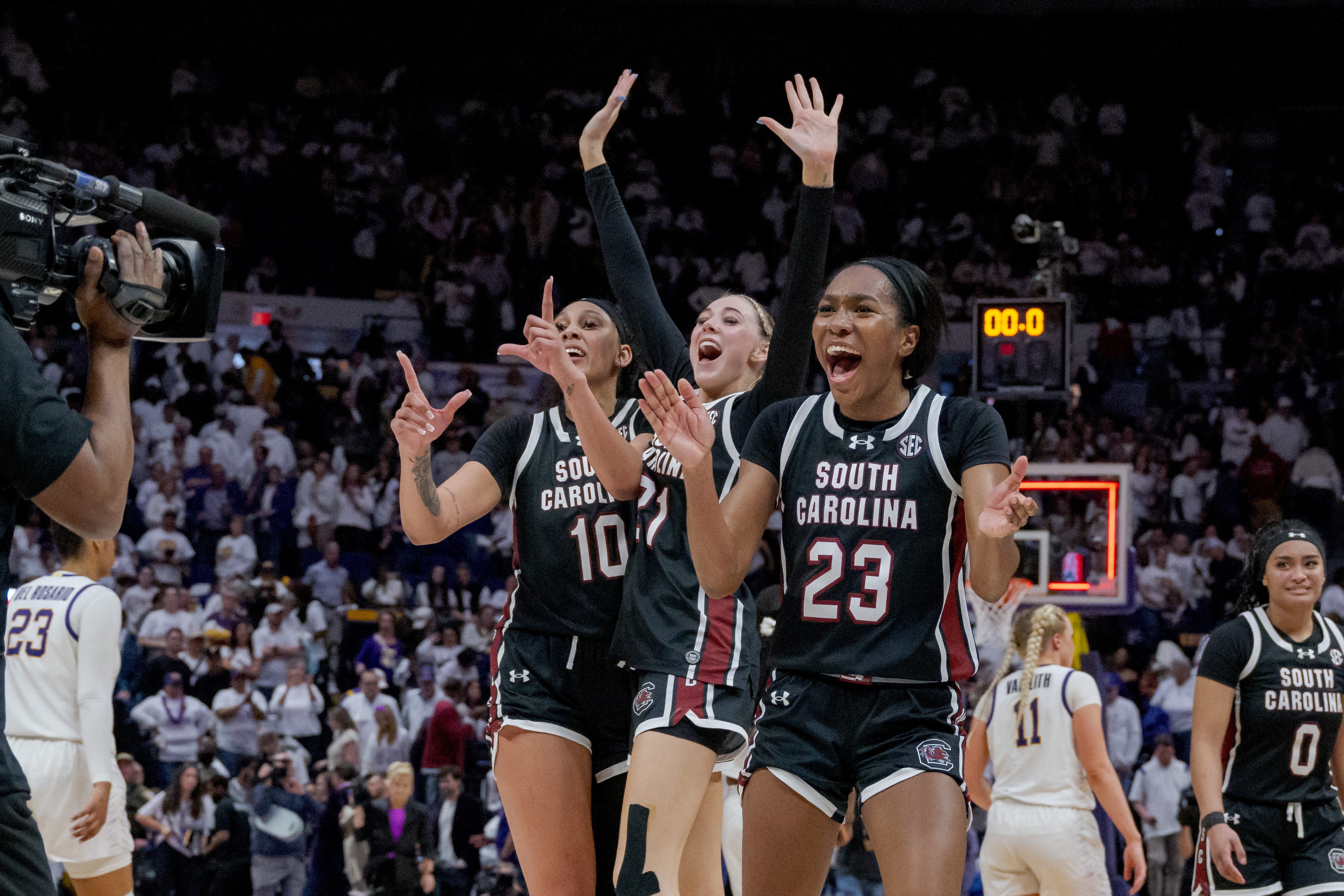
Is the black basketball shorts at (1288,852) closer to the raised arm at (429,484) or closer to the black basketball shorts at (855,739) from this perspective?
the black basketball shorts at (855,739)

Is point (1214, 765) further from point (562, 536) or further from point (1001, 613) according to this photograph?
point (1001, 613)

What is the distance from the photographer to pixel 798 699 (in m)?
3.53

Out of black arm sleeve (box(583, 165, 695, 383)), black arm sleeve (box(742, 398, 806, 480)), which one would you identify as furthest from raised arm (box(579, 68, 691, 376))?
black arm sleeve (box(742, 398, 806, 480))

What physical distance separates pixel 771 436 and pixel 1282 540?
3046mm

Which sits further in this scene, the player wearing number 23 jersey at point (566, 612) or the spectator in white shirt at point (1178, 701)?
the spectator in white shirt at point (1178, 701)

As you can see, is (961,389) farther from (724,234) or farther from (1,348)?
(1,348)

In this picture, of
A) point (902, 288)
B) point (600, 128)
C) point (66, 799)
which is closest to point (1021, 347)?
point (600, 128)

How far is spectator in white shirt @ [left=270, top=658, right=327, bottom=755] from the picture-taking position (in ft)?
37.7

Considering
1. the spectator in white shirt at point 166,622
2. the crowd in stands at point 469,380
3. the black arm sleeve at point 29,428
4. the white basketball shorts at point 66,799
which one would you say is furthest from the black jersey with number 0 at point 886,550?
the spectator in white shirt at point 166,622

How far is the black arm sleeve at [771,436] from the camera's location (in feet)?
12.3

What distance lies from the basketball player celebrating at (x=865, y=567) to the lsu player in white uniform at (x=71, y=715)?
3449mm

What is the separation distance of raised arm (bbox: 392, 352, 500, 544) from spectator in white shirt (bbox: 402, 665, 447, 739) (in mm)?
7253

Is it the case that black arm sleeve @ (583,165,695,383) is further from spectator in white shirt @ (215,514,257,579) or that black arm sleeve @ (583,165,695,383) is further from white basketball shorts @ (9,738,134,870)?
spectator in white shirt @ (215,514,257,579)

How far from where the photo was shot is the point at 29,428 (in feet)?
8.79
